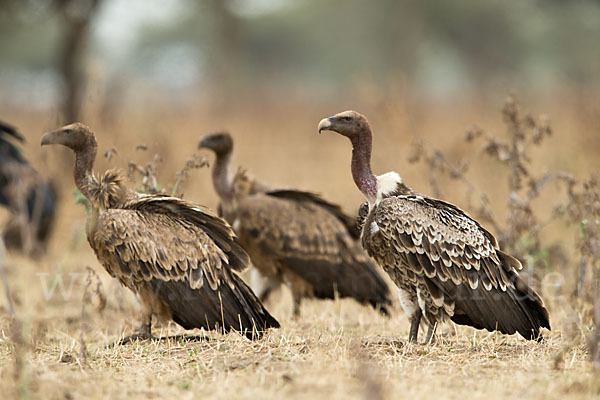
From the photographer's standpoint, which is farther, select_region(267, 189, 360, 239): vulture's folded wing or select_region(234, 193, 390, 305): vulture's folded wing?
select_region(267, 189, 360, 239): vulture's folded wing

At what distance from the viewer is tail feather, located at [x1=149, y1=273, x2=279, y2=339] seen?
5.41 metres

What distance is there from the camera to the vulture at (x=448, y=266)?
17.2ft

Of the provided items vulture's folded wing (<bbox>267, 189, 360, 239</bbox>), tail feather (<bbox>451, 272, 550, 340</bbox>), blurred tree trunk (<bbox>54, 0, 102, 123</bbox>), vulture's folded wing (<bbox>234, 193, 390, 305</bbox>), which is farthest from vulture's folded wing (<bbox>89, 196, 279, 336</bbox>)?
blurred tree trunk (<bbox>54, 0, 102, 123</bbox>)

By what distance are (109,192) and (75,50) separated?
855cm

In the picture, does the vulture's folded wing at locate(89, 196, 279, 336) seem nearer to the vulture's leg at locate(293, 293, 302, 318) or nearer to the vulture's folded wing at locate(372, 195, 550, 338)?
the vulture's folded wing at locate(372, 195, 550, 338)

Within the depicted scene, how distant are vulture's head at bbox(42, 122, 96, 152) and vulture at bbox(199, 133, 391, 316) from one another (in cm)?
183

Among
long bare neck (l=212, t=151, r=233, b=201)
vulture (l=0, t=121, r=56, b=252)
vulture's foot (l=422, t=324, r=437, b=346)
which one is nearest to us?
vulture's foot (l=422, t=324, r=437, b=346)

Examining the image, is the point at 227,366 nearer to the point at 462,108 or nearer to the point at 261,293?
the point at 261,293

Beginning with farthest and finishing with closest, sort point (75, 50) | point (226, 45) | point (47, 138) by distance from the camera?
1. point (226, 45)
2. point (75, 50)
3. point (47, 138)

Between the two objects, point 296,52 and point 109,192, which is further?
point 296,52

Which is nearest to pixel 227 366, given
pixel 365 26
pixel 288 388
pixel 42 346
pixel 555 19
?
pixel 288 388

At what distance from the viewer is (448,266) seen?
5.25m

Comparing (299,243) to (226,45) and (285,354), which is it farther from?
(226,45)

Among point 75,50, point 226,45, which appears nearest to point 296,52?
point 226,45
